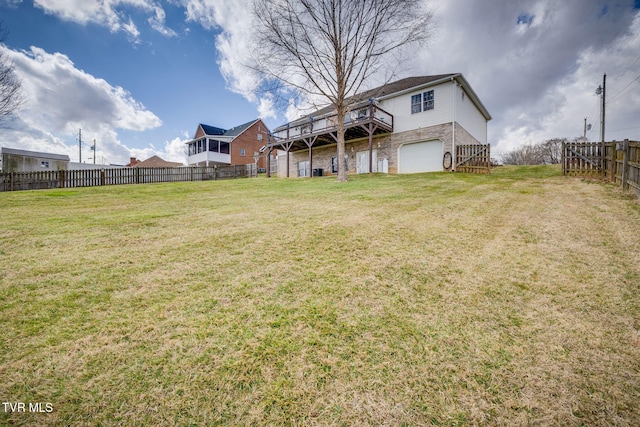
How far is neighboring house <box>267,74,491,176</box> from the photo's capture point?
1681 centimetres

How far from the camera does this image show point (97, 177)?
695 inches

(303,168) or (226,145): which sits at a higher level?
(226,145)

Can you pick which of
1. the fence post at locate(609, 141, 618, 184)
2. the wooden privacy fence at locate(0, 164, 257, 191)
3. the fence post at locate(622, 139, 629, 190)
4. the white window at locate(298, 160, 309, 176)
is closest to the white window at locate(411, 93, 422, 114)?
the fence post at locate(609, 141, 618, 184)

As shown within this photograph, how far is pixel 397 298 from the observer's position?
8.75 feet

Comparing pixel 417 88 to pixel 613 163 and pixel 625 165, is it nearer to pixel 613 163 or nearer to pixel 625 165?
pixel 613 163

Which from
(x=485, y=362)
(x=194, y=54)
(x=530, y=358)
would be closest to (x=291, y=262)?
(x=485, y=362)

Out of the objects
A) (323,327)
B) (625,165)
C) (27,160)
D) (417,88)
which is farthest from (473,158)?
(27,160)

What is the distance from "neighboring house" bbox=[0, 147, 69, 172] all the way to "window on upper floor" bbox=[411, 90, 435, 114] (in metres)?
50.9

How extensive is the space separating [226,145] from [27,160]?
29199mm

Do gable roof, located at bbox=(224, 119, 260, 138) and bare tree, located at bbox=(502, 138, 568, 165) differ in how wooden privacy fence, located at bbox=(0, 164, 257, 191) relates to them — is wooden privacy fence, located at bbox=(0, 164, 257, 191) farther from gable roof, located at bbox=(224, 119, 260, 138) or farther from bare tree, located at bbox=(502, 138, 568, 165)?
bare tree, located at bbox=(502, 138, 568, 165)

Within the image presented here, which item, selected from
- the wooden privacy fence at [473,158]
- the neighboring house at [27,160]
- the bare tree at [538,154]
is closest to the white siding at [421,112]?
the wooden privacy fence at [473,158]

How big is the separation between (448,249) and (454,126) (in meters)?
15.6

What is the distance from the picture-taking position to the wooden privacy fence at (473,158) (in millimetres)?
15438

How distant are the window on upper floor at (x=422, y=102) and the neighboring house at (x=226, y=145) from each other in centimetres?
2241
